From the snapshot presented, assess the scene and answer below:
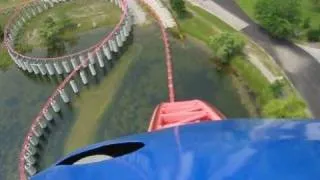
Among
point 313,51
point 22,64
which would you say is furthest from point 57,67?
point 313,51

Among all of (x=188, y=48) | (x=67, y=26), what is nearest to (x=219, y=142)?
(x=188, y=48)

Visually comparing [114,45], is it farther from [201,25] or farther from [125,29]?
[201,25]

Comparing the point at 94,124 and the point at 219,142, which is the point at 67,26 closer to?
the point at 94,124

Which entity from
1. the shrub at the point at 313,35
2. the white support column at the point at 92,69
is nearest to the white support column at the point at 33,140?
the white support column at the point at 92,69

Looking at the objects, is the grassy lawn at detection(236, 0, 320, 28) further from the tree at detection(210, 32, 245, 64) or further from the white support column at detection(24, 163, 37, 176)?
the white support column at detection(24, 163, 37, 176)

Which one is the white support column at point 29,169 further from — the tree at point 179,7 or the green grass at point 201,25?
the tree at point 179,7

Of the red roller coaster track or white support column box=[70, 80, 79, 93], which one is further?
white support column box=[70, 80, 79, 93]

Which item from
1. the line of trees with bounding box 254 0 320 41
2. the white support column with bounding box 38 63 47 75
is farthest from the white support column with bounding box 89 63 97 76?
the line of trees with bounding box 254 0 320 41
